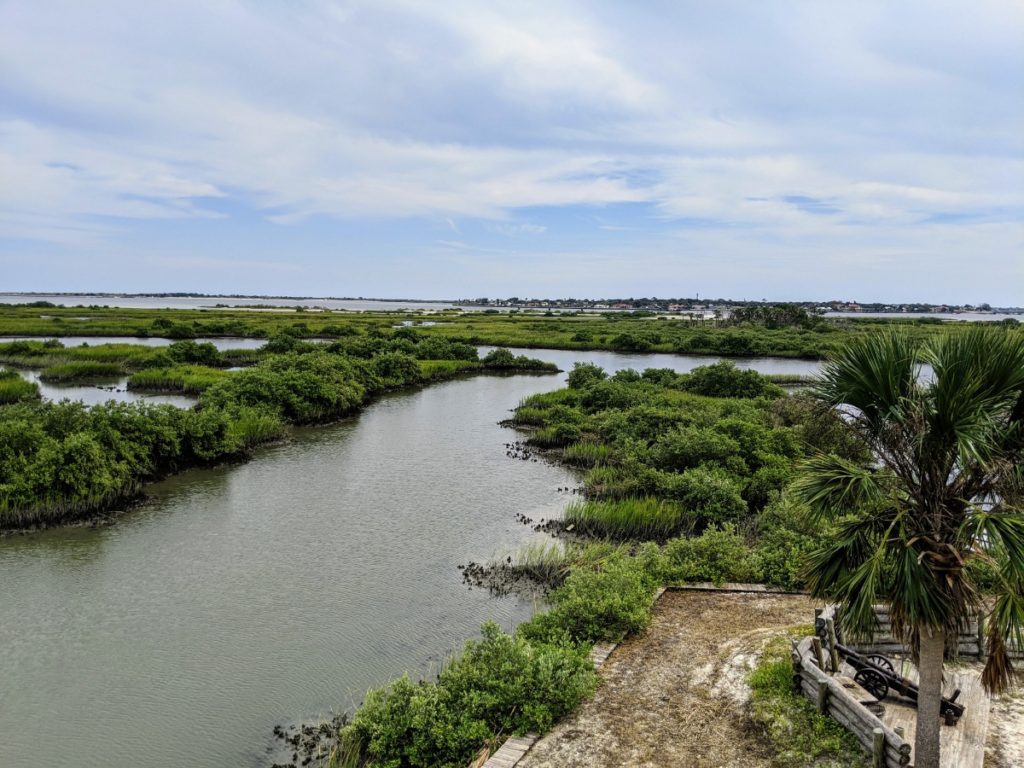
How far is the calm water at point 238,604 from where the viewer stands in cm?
896

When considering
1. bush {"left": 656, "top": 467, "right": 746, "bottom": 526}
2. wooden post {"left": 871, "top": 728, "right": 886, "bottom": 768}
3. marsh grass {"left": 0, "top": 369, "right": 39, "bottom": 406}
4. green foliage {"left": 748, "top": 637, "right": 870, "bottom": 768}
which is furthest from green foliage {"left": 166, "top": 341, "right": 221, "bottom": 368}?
wooden post {"left": 871, "top": 728, "right": 886, "bottom": 768}

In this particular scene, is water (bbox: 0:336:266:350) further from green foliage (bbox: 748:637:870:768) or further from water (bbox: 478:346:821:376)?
green foliage (bbox: 748:637:870:768)

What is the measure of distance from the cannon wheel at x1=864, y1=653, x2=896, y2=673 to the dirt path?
1504 millimetres

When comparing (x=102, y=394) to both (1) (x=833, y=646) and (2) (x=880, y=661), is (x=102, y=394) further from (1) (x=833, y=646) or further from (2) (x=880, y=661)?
(2) (x=880, y=661)

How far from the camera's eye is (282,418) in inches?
1088

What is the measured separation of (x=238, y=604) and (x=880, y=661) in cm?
1066

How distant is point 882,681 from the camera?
789 cm

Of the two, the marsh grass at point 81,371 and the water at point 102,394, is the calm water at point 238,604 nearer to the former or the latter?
the water at point 102,394

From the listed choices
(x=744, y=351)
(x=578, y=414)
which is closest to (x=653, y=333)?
(x=744, y=351)

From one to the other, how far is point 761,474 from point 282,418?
19347mm

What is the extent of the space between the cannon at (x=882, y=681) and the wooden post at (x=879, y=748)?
1.38 metres

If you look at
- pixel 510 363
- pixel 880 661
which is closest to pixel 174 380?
pixel 510 363

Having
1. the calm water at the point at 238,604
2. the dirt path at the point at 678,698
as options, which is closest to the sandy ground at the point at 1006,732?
the dirt path at the point at 678,698

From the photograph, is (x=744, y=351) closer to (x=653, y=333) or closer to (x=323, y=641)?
(x=653, y=333)
